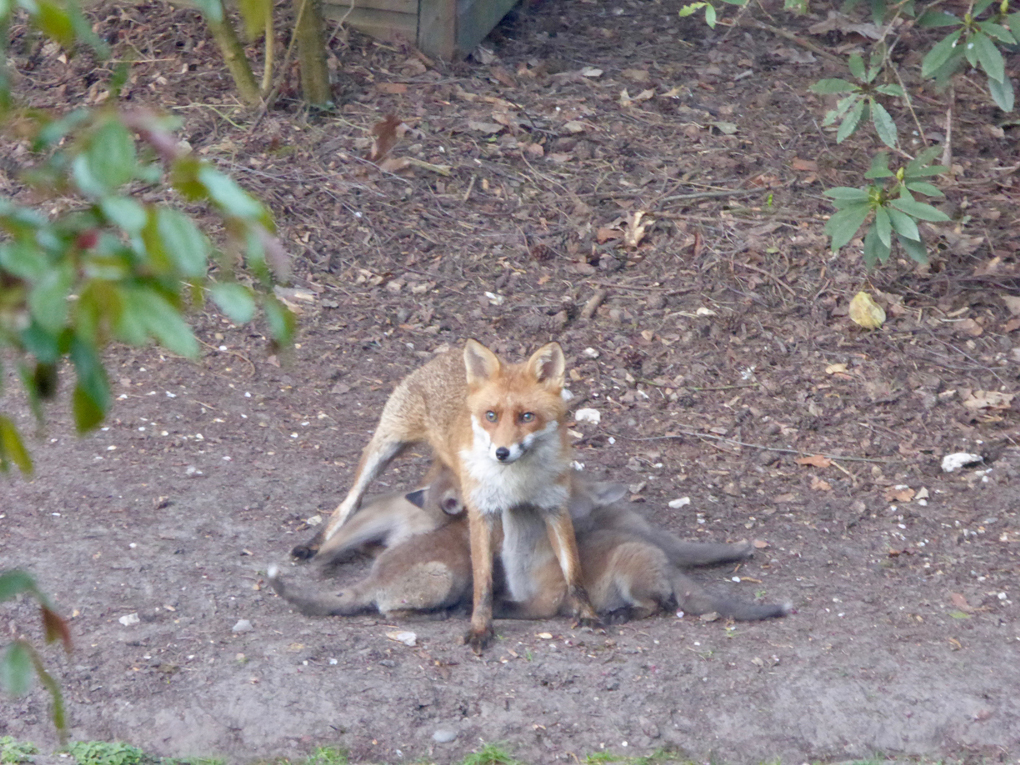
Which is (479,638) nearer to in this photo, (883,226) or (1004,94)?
(883,226)

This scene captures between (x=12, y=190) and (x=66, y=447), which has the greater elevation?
(x=12, y=190)

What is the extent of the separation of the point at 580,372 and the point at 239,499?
2.62 meters

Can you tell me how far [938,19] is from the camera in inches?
236

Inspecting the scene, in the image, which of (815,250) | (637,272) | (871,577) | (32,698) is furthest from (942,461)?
(32,698)

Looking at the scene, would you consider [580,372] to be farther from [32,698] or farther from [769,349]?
[32,698]

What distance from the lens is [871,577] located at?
205 inches

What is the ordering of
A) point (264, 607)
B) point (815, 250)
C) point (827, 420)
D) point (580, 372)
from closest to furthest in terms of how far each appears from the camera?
point (264, 607) → point (827, 420) → point (580, 372) → point (815, 250)

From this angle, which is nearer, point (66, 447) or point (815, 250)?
point (66, 447)

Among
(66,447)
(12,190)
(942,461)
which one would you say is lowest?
(942,461)

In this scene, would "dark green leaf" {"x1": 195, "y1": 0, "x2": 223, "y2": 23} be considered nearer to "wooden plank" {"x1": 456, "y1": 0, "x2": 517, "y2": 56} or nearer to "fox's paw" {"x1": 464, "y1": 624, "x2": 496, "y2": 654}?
"fox's paw" {"x1": 464, "y1": 624, "x2": 496, "y2": 654}

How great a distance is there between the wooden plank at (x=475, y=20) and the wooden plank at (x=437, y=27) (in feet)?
0.23

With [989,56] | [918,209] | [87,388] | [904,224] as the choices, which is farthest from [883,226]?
[87,388]

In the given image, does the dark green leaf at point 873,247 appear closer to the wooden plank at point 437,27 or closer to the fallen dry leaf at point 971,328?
the fallen dry leaf at point 971,328

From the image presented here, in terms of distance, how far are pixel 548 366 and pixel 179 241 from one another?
400 cm
